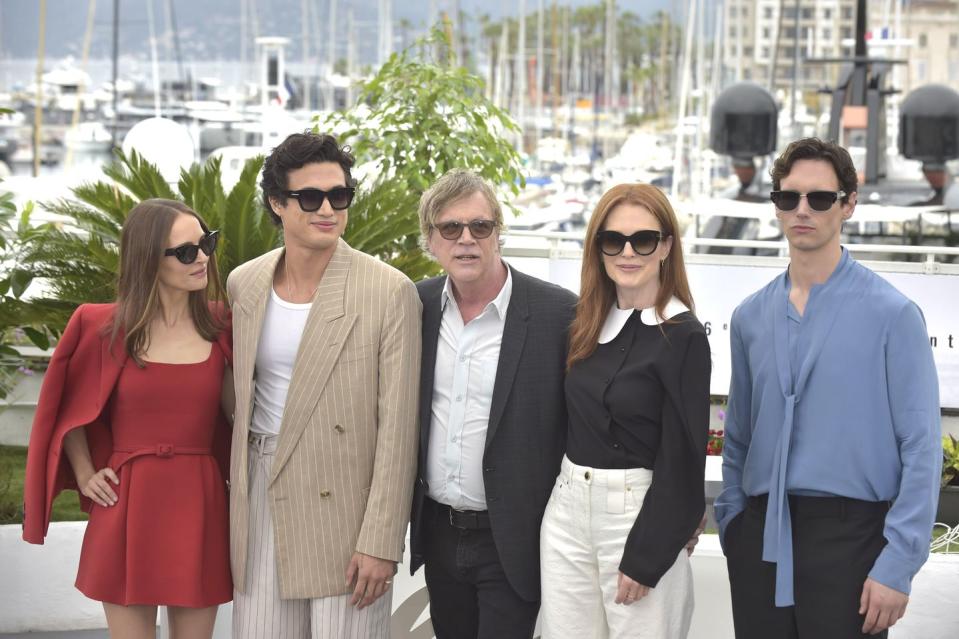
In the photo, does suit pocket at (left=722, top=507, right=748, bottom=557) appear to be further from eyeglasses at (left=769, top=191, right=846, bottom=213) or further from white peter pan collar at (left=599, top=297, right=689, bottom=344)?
eyeglasses at (left=769, top=191, right=846, bottom=213)

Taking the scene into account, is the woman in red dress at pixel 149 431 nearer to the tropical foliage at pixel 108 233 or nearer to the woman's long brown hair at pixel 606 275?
the woman's long brown hair at pixel 606 275

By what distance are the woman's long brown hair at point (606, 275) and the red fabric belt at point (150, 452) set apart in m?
1.16

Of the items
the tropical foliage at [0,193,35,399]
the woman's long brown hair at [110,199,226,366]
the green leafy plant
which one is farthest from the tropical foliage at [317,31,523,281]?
the woman's long brown hair at [110,199,226,366]

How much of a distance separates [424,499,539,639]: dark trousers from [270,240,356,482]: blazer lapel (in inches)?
18.0

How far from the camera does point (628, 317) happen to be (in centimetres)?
351

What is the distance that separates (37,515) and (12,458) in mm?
6364

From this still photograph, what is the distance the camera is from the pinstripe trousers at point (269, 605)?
3730mm

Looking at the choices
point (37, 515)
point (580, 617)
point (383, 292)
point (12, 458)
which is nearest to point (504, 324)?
point (383, 292)

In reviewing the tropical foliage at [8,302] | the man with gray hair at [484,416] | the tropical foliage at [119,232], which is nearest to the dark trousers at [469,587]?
the man with gray hair at [484,416]

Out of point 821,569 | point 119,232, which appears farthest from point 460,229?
point 119,232

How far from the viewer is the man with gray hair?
11.8ft

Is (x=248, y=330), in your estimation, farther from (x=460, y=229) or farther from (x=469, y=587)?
(x=469, y=587)

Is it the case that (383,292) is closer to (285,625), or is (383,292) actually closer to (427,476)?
(427,476)

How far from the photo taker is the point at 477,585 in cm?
372
